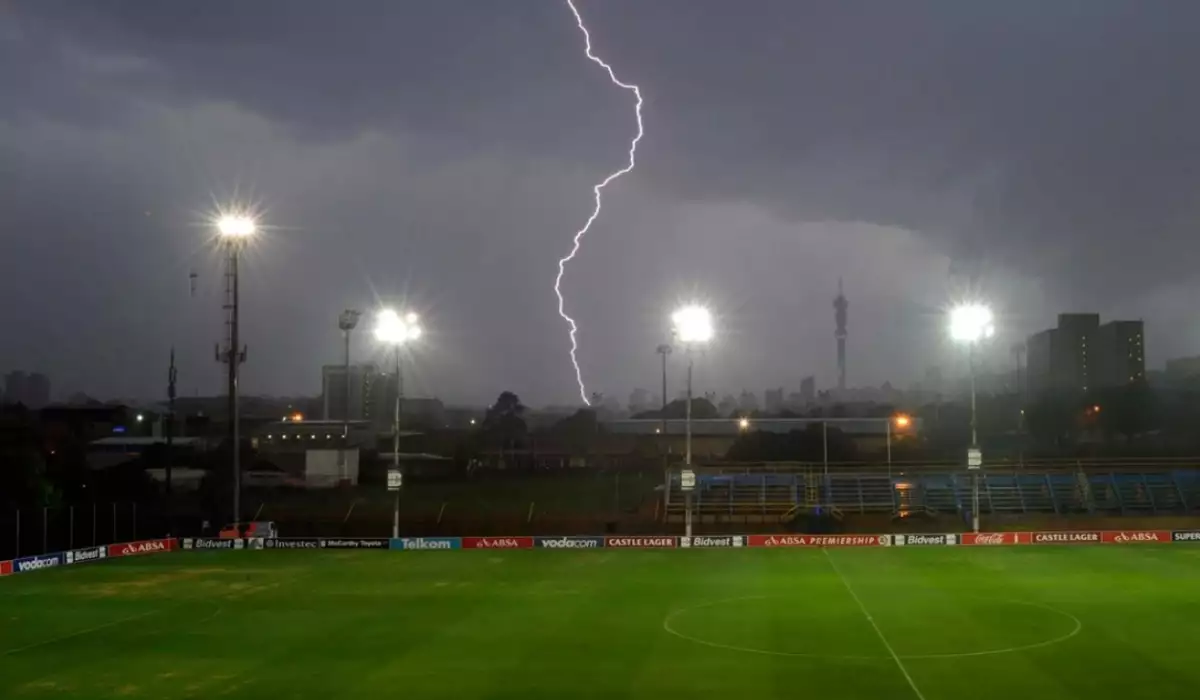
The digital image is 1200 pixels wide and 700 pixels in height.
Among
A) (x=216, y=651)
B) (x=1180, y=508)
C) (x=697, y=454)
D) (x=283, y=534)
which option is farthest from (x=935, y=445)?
(x=216, y=651)

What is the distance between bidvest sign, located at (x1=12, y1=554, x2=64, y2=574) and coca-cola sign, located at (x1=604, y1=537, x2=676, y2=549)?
19.7 metres

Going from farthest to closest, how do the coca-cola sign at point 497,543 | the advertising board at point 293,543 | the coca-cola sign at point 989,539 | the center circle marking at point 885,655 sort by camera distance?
the advertising board at point 293,543 → the coca-cola sign at point 497,543 → the coca-cola sign at point 989,539 → the center circle marking at point 885,655

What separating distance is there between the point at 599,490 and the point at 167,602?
33.7 m

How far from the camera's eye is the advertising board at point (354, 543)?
41.7 meters

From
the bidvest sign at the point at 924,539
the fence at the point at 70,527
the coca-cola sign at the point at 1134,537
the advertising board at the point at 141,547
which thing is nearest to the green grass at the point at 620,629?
the fence at the point at 70,527

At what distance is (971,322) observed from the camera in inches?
1492

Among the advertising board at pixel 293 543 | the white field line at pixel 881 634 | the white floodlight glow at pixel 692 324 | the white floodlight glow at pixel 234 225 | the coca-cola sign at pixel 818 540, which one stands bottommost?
the advertising board at pixel 293 543

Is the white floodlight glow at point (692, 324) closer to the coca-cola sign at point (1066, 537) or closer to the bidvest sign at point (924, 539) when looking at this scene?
the bidvest sign at point (924, 539)

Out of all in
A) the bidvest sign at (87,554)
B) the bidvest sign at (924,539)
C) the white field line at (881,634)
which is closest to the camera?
the white field line at (881,634)

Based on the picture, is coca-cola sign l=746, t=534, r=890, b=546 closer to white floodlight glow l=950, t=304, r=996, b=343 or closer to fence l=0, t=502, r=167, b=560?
white floodlight glow l=950, t=304, r=996, b=343

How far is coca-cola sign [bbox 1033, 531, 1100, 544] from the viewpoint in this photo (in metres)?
39.5

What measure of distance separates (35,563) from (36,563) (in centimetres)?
4

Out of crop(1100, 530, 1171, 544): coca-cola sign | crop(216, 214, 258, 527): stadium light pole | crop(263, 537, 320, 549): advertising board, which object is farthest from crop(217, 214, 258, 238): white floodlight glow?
crop(1100, 530, 1171, 544): coca-cola sign

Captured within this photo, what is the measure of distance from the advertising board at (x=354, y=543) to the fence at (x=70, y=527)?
23.1 feet
